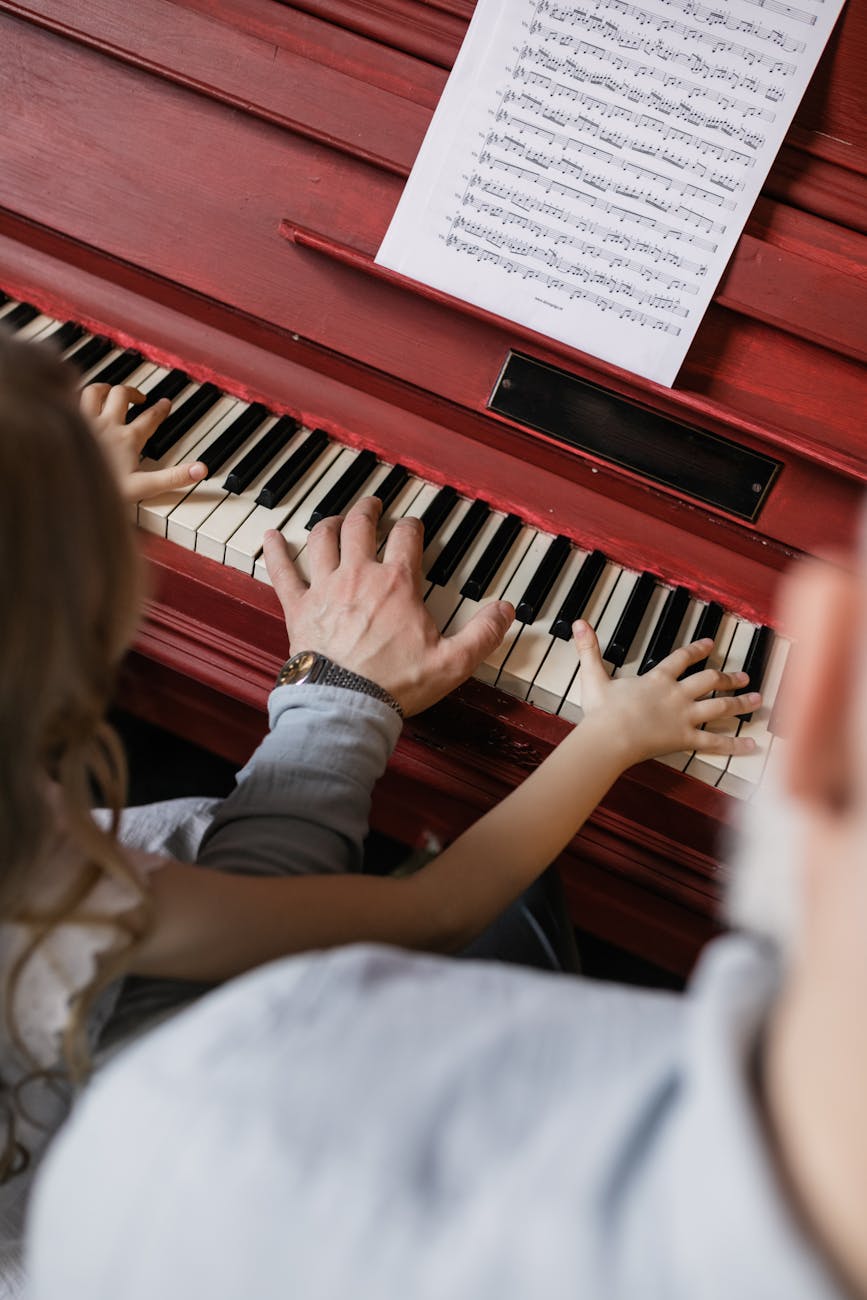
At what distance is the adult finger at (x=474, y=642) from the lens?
126 centimetres

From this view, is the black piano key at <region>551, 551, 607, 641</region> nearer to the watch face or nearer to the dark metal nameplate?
the dark metal nameplate

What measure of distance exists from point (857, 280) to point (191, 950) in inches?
44.8

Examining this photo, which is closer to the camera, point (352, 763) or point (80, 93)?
point (352, 763)

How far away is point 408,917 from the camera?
1027 mm

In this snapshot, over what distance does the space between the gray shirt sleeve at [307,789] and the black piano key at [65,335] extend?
68 centimetres

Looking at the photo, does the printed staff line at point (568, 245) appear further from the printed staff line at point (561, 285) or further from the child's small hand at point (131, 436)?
the child's small hand at point (131, 436)

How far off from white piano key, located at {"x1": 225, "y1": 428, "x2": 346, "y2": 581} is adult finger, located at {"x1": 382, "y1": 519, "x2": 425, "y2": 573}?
130mm

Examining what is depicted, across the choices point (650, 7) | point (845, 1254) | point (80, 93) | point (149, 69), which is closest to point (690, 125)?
point (650, 7)

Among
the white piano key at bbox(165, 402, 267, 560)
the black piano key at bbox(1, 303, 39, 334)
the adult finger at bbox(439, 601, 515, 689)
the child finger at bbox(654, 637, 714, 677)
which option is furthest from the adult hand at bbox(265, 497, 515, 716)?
the black piano key at bbox(1, 303, 39, 334)

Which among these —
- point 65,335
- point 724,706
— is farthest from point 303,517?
point 724,706

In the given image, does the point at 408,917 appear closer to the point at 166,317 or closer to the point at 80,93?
the point at 166,317

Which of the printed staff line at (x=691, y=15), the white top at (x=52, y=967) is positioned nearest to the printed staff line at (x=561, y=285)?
the printed staff line at (x=691, y=15)

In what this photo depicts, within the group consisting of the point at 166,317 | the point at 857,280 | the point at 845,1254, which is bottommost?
the point at 166,317

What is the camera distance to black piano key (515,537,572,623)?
1.35 m
